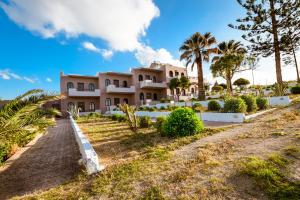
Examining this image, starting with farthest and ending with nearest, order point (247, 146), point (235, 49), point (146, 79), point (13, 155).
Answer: point (146, 79)
point (235, 49)
point (13, 155)
point (247, 146)

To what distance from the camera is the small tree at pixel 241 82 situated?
38344 mm

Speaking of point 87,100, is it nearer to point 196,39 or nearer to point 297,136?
point 196,39

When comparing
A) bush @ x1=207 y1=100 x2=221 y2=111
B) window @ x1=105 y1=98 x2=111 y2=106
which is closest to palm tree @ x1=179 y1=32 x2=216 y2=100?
bush @ x1=207 y1=100 x2=221 y2=111

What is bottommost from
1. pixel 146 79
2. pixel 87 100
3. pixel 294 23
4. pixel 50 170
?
pixel 50 170

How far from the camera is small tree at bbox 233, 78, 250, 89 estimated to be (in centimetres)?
3834

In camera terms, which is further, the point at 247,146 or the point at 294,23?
the point at 294,23

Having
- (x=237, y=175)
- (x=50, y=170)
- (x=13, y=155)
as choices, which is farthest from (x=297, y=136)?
(x=13, y=155)

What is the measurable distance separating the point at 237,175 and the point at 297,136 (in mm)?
3184

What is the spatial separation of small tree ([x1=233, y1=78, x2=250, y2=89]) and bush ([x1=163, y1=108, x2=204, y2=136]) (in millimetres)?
36258

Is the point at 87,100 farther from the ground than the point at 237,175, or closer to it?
farther from the ground

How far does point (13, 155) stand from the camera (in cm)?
719

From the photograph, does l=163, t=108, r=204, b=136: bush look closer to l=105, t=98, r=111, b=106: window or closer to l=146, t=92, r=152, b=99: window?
l=105, t=98, r=111, b=106: window

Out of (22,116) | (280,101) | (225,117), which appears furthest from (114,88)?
(22,116)

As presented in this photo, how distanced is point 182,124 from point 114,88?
2293 cm
